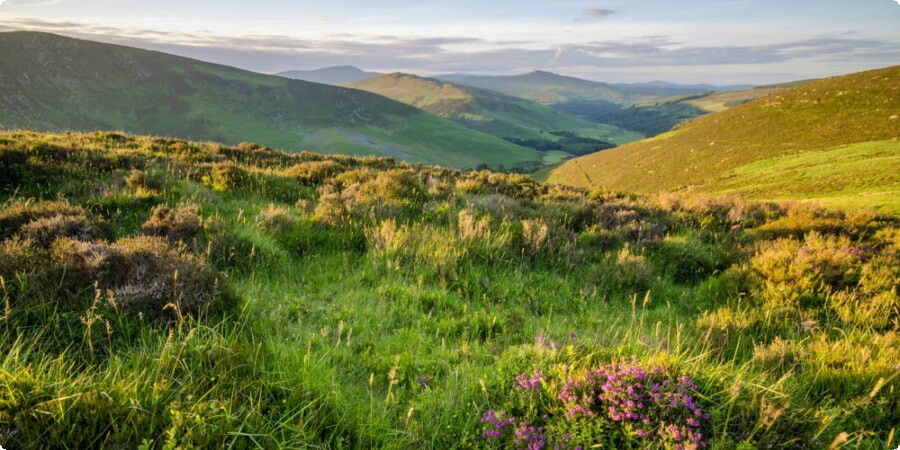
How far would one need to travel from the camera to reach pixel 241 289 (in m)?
4.38

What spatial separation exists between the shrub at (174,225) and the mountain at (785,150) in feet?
85.5

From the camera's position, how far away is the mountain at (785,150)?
2822 centimetres

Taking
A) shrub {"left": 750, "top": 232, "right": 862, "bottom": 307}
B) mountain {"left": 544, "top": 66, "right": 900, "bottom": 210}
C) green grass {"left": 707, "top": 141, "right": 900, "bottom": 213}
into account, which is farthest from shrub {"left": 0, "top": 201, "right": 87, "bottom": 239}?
mountain {"left": 544, "top": 66, "right": 900, "bottom": 210}

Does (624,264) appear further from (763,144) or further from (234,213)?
(763,144)

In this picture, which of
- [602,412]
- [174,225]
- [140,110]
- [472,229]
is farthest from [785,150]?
[140,110]

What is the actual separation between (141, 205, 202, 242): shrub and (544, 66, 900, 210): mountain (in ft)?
85.5

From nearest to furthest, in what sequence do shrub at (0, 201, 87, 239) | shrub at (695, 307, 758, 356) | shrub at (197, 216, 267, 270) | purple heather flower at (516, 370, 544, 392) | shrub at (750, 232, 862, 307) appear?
1. purple heather flower at (516, 370, 544, 392)
2. shrub at (695, 307, 758, 356)
3. shrub at (0, 201, 87, 239)
4. shrub at (197, 216, 267, 270)
5. shrub at (750, 232, 862, 307)

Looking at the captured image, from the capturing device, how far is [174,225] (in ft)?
17.9

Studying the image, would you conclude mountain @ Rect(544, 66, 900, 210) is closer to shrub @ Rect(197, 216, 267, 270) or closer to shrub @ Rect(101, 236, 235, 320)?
shrub @ Rect(197, 216, 267, 270)

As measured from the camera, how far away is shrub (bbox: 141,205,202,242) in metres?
5.32

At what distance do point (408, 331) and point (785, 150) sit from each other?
68.4m

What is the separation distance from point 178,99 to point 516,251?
230 metres

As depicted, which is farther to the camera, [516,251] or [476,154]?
[476,154]

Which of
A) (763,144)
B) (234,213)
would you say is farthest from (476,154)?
(234,213)
